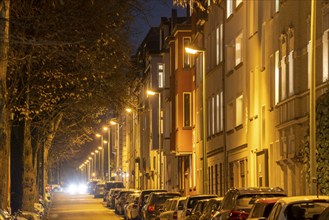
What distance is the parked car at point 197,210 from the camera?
27.7m

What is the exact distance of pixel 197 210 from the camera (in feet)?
92.6

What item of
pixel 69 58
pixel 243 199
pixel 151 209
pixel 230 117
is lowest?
pixel 151 209

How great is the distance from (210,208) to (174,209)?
6.99m

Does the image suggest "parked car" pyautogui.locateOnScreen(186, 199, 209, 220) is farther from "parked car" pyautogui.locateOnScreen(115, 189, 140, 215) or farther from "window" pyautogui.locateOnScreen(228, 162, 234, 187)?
"parked car" pyautogui.locateOnScreen(115, 189, 140, 215)

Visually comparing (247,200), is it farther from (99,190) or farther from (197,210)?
(99,190)

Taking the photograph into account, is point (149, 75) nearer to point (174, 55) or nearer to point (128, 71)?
point (174, 55)

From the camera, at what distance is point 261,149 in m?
36.9

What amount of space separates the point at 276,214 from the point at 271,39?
18104 mm

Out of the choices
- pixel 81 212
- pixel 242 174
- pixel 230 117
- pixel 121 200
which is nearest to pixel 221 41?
pixel 230 117

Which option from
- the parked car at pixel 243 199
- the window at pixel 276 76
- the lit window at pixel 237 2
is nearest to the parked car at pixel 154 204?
the window at pixel 276 76

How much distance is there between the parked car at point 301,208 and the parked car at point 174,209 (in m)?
14.0

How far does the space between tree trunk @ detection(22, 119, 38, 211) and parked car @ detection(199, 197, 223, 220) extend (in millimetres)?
14829

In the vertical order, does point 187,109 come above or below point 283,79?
above

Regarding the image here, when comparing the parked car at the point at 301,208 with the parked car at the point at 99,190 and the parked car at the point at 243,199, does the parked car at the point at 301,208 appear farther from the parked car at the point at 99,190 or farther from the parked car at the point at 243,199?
the parked car at the point at 99,190
